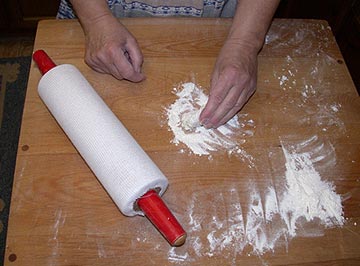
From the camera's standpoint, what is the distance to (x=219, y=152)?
79 centimetres

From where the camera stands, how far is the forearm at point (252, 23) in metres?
0.89

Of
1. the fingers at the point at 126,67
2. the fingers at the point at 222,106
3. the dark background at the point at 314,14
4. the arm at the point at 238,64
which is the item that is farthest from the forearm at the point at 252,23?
the dark background at the point at 314,14

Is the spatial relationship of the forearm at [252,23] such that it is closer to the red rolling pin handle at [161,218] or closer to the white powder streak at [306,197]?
the white powder streak at [306,197]

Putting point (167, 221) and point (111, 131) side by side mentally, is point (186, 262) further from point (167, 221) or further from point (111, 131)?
point (111, 131)

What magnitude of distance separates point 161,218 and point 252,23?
1.74ft

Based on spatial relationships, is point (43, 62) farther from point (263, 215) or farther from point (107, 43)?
point (263, 215)

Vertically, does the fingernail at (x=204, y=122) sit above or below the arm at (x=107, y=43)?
below

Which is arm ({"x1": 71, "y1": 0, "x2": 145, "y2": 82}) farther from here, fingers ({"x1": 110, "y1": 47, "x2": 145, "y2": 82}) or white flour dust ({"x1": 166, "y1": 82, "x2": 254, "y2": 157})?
white flour dust ({"x1": 166, "y1": 82, "x2": 254, "y2": 157})

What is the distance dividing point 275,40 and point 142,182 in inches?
22.1

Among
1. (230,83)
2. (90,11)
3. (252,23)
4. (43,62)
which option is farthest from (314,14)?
(43,62)

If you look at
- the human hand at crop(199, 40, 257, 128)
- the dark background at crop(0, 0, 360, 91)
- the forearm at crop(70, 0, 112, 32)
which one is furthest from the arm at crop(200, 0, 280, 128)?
the dark background at crop(0, 0, 360, 91)

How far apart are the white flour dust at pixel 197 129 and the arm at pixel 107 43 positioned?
0.11 meters

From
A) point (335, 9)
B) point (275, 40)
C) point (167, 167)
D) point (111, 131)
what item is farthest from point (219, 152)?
point (335, 9)

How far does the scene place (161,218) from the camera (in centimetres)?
64
